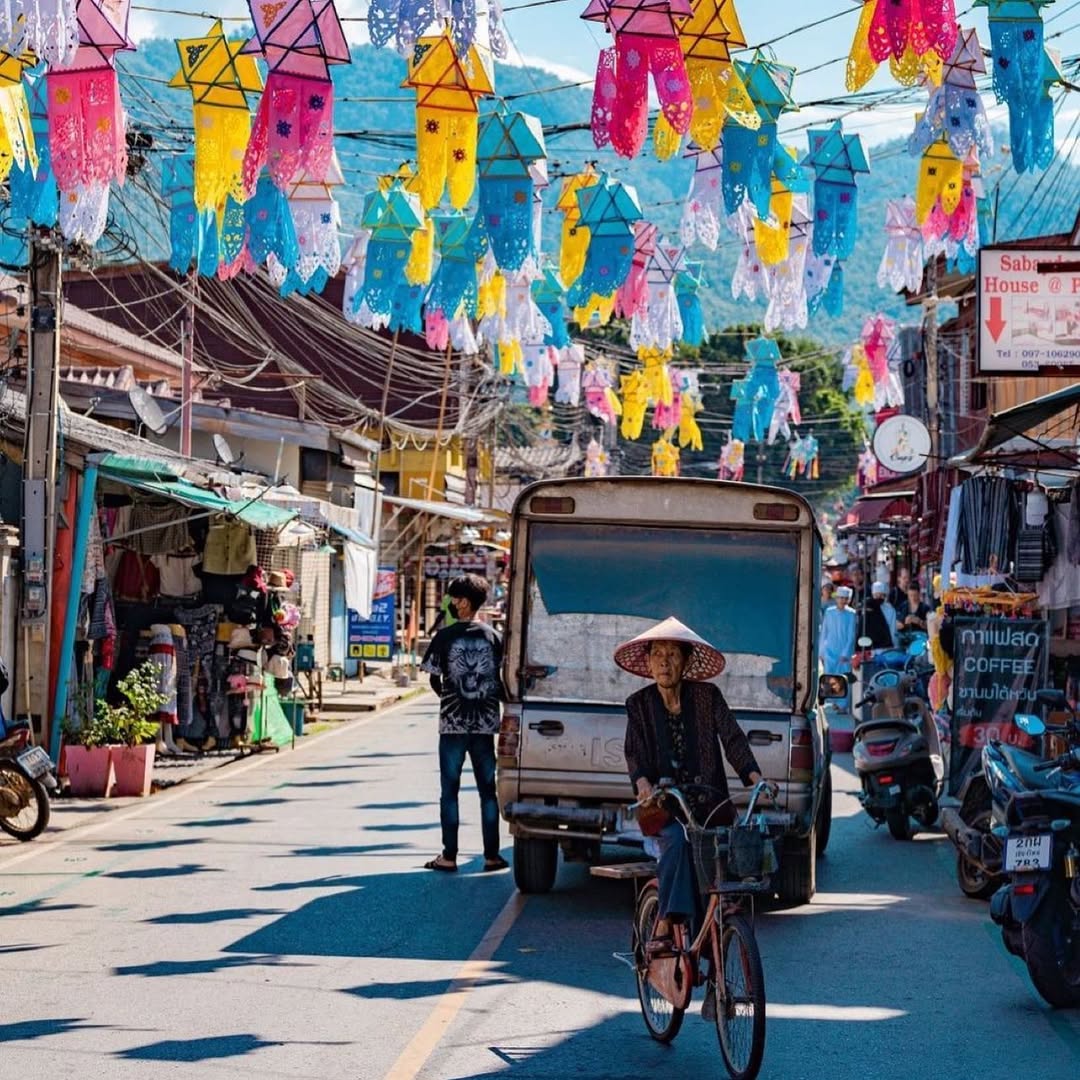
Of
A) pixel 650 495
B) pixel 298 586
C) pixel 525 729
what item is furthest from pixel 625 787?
pixel 298 586

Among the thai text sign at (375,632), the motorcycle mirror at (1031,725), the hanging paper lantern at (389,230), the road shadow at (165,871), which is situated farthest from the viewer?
the thai text sign at (375,632)

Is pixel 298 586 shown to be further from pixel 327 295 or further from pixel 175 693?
pixel 327 295

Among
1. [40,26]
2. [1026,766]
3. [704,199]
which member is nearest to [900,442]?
[704,199]

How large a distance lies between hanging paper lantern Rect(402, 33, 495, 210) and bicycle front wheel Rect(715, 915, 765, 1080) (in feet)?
25.5

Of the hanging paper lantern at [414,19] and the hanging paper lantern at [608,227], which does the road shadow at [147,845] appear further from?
the hanging paper lantern at [608,227]

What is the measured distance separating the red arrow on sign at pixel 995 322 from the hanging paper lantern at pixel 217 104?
5856 mm

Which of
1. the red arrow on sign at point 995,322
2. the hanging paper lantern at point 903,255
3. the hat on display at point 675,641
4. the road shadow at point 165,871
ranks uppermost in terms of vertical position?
the hanging paper lantern at point 903,255

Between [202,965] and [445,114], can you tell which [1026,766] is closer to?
[202,965]

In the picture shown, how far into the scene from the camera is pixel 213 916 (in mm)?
10945

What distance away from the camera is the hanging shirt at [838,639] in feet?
84.9

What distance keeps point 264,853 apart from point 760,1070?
Answer: 729cm

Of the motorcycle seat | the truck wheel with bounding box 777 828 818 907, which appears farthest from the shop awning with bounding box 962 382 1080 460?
the motorcycle seat

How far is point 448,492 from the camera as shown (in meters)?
58.3

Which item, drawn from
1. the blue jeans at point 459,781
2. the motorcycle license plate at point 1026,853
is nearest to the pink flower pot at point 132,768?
the blue jeans at point 459,781
